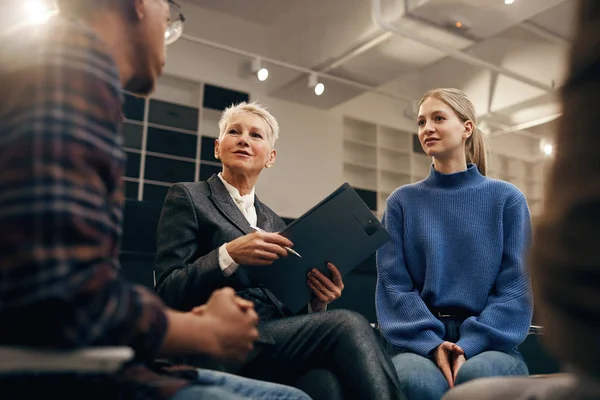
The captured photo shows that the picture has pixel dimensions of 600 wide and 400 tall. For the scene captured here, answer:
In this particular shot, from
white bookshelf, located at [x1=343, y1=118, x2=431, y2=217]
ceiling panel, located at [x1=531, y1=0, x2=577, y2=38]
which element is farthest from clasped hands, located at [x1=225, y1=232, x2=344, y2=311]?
white bookshelf, located at [x1=343, y1=118, x2=431, y2=217]

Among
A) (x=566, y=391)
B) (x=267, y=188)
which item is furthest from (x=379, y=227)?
(x=267, y=188)

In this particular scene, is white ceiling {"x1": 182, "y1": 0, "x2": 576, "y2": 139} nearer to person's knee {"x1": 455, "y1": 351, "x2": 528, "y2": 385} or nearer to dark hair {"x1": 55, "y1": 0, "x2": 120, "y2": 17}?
person's knee {"x1": 455, "y1": 351, "x2": 528, "y2": 385}

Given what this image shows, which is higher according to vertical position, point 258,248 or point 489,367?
point 258,248

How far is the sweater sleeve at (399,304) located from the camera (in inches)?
73.8

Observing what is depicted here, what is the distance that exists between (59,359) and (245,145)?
5.12 feet

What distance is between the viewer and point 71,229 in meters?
0.67

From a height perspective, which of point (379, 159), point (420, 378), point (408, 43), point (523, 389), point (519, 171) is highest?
point (408, 43)

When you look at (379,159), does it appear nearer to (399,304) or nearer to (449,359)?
(399,304)

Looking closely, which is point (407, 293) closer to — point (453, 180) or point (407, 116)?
point (453, 180)

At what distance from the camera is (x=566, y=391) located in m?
0.61

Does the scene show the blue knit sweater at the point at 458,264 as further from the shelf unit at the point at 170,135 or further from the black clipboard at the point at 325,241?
the shelf unit at the point at 170,135

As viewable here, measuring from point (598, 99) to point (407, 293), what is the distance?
59.2 inches

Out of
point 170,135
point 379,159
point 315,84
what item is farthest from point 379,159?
point 170,135

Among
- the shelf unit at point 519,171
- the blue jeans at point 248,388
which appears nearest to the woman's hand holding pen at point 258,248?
the blue jeans at point 248,388
